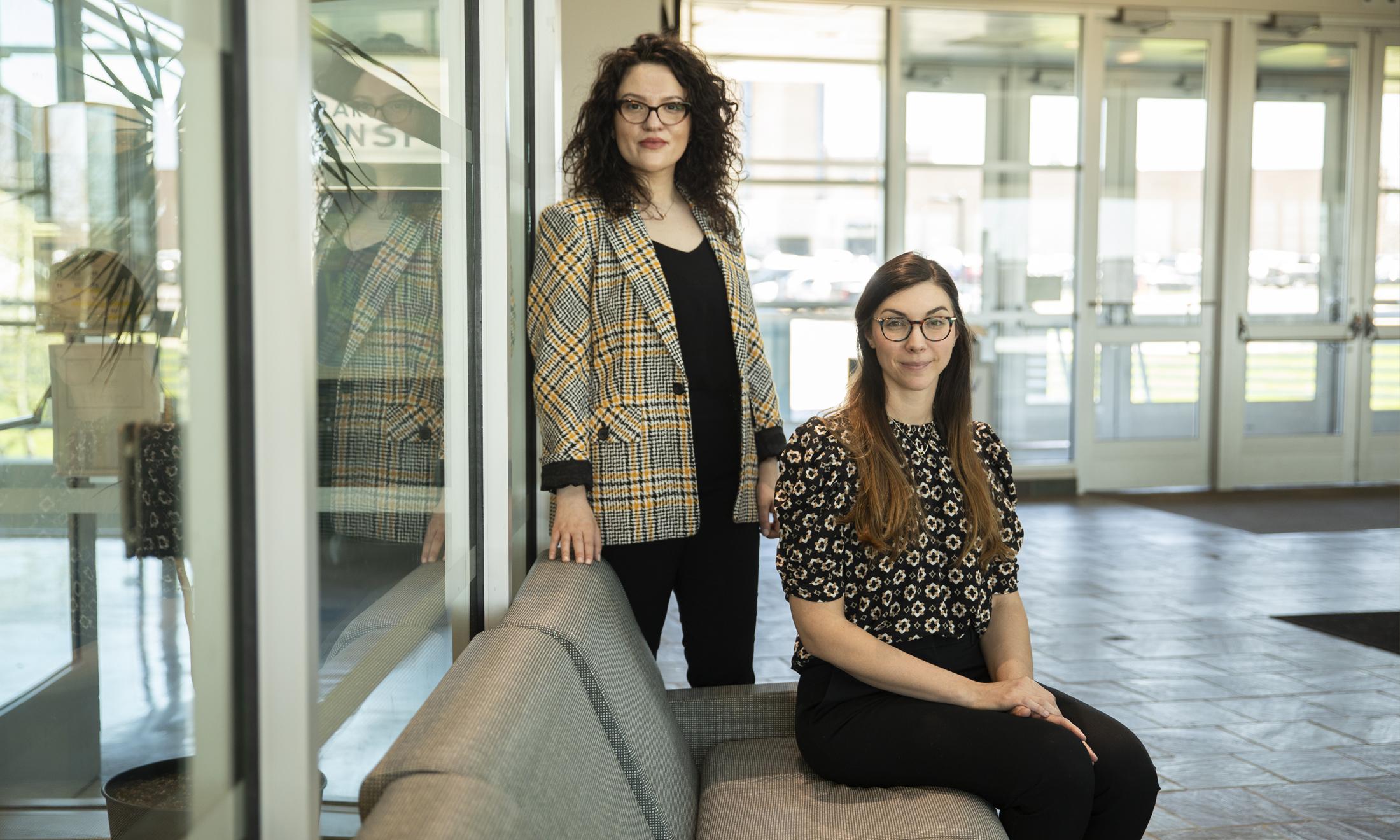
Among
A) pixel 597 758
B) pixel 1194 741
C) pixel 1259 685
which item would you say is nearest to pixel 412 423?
pixel 597 758

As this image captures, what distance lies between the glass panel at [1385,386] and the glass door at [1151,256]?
119 cm

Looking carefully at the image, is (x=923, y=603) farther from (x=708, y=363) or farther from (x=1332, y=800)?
(x=1332, y=800)

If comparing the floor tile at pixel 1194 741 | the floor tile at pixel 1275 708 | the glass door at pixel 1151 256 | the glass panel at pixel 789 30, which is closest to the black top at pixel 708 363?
the floor tile at pixel 1194 741

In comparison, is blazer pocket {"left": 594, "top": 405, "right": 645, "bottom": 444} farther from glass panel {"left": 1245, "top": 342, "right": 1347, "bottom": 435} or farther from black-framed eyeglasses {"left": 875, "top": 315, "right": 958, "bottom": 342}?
glass panel {"left": 1245, "top": 342, "right": 1347, "bottom": 435}

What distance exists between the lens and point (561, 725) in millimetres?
1471

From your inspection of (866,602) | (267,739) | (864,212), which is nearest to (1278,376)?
(864,212)

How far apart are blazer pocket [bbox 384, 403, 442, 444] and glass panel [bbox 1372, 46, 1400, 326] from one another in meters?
8.23

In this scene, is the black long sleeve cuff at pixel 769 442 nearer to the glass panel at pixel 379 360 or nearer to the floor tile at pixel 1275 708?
the glass panel at pixel 379 360

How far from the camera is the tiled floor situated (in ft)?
10.0

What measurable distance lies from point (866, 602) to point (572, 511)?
0.52m

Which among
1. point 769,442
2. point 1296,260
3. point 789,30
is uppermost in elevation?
point 789,30

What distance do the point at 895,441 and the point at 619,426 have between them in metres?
0.48

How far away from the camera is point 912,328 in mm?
2133

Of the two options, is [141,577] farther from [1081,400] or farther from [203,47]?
[1081,400]
